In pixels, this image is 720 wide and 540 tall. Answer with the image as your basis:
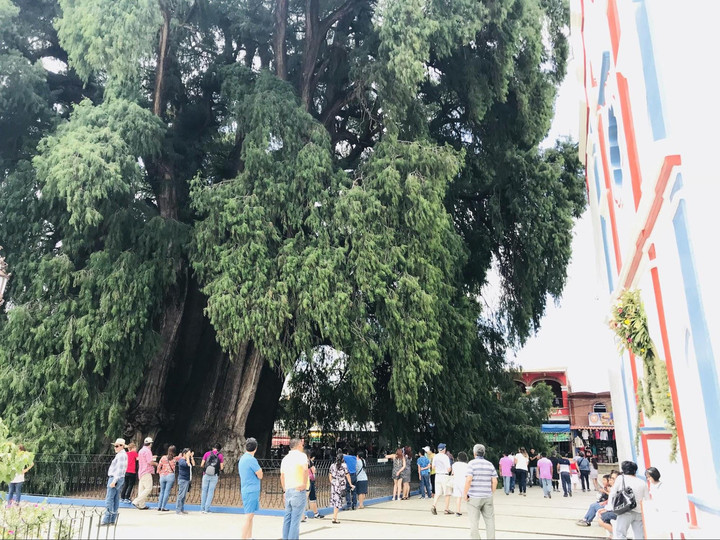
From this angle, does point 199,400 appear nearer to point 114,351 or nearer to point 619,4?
point 114,351

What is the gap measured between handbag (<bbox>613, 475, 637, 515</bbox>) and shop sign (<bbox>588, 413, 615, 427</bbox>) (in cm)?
3987

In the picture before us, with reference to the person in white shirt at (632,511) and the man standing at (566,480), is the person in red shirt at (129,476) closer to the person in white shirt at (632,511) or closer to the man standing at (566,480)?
the person in white shirt at (632,511)

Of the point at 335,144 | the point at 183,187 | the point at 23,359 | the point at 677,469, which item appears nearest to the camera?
the point at 677,469

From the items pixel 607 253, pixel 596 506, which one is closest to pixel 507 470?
pixel 596 506

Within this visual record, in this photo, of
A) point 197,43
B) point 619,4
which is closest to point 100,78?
point 197,43

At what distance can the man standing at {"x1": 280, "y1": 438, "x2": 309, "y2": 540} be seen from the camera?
7.15m

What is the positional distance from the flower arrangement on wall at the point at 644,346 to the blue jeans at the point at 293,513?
182 inches

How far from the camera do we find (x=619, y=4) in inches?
303

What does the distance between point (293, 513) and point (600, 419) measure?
137 ft

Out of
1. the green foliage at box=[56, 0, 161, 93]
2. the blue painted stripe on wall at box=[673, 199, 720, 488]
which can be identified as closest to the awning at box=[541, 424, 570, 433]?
the green foliage at box=[56, 0, 161, 93]

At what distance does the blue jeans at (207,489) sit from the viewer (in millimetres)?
11031

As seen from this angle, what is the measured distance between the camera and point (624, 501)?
7.00 m

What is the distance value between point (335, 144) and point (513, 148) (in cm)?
582

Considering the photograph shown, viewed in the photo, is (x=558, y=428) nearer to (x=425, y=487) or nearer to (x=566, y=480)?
(x=566, y=480)
